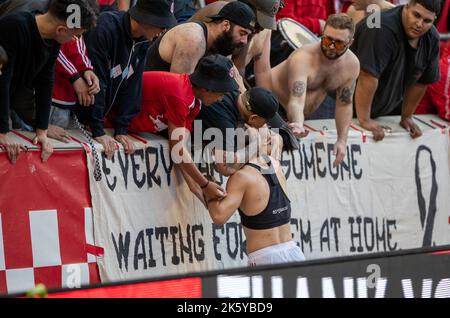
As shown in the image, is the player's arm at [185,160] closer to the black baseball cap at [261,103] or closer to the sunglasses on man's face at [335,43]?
the black baseball cap at [261,103]

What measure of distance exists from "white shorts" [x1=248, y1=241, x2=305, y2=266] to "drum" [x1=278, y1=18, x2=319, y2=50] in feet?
8.66

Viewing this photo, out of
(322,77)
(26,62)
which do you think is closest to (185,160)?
(26,62)

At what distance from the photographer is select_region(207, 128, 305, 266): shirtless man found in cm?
708

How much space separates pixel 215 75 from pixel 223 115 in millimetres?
523

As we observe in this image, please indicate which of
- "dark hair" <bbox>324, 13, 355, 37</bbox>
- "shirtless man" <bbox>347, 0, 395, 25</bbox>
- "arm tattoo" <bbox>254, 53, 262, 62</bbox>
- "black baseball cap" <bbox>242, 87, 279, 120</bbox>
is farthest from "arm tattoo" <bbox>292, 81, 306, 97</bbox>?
"shirtless man" <bbox>347, 0, 395, 25</bbox>

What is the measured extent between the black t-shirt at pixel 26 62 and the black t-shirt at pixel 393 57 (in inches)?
137

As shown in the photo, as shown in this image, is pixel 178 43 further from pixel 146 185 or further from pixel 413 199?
pixel 413 199

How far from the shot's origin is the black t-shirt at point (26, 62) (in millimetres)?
6605

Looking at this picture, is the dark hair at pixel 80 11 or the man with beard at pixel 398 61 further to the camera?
the man with beard at pixel 398 61

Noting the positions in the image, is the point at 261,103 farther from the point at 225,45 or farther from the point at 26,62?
the point at 26,62

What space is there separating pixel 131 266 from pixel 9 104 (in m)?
1.61

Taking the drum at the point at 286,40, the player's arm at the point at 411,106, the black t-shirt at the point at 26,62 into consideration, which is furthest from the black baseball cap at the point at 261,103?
the player's arm at the point at 411,106

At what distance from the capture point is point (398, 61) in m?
9.48

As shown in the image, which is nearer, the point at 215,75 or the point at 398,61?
the point at 215,75
